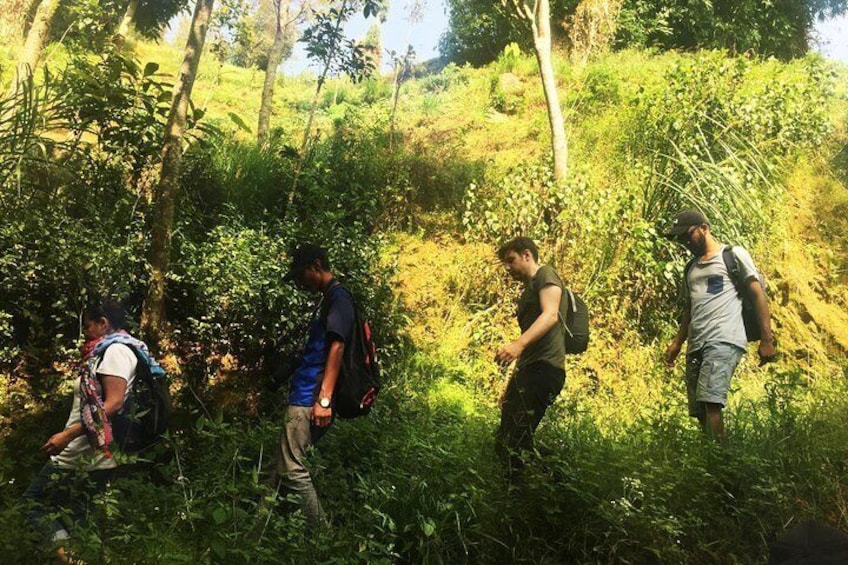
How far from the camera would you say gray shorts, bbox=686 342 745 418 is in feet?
12.9

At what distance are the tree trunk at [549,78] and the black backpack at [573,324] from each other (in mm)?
3363

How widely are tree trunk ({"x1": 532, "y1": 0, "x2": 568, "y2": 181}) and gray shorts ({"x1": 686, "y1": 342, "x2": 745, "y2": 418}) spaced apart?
3.44 meters

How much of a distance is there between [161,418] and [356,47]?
5.67 meters

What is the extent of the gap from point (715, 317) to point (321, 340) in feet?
8.80

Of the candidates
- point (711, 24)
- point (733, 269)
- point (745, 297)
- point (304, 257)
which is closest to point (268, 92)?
point (304, 257)

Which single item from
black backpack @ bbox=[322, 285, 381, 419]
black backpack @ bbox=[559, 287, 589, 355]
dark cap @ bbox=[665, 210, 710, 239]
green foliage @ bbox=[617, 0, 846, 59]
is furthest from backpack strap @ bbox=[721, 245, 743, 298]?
green foliage @ bbox=[617, 0, 846, 59]

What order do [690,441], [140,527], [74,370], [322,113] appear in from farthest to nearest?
1. [322,113]
2. [74,370]
3. [690,441]
4. [140,527]

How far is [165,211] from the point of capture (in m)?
5.39

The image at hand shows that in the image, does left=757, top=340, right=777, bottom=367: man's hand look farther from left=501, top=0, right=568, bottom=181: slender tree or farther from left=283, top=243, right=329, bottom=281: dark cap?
left=501, top=0, right=568, bottom=181: slender tree

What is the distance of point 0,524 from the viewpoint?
2.20m

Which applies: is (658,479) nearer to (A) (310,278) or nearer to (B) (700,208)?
(A) (310,278)

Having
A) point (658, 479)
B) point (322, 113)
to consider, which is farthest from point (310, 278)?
point (322, 113)

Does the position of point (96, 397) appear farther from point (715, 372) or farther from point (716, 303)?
point (716, 303)

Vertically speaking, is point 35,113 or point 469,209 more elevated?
point 35,113
